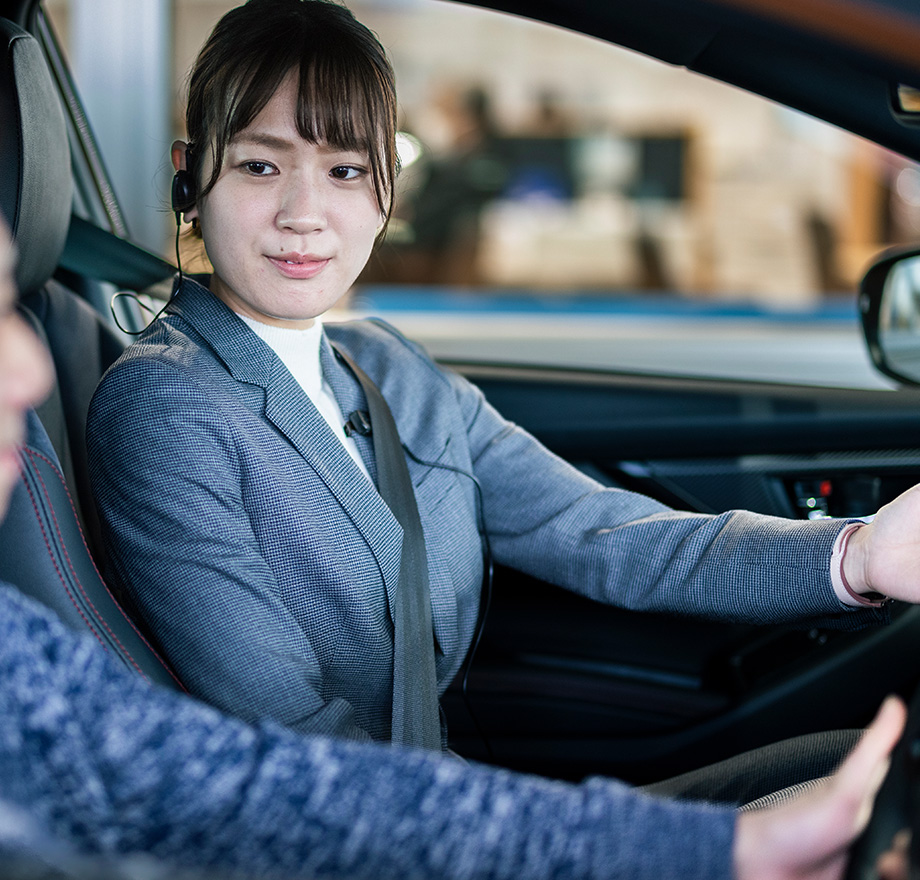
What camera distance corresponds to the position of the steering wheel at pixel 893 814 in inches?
28.2

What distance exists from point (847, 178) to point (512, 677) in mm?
4729

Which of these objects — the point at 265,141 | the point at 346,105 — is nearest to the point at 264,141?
the point at 265,141

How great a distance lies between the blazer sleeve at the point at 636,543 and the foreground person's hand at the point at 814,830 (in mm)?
511

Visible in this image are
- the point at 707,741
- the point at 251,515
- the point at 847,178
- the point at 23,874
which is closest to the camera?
the point at 23,874

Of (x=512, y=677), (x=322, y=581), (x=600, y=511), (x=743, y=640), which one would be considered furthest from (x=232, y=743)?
(x=743, y=640)

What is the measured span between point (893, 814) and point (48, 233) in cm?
115

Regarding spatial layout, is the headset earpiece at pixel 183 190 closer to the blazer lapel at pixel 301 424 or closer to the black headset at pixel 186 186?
the black headset at pixel 186 186

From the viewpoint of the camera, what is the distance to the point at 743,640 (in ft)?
5.71

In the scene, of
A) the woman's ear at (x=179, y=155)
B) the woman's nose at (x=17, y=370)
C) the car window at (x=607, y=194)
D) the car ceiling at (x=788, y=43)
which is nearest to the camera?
the woman's nose at (x=17, y=370)

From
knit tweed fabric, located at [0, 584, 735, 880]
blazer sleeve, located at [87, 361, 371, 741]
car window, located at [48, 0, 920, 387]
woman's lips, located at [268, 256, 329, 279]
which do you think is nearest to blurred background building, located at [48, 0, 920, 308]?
car window, located at [48, 0, 920, 387]

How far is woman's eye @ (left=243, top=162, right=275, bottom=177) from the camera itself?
1252 millimetres

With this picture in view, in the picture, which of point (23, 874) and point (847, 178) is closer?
point (23, 874)

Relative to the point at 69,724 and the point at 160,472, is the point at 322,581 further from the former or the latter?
the point at 69,724

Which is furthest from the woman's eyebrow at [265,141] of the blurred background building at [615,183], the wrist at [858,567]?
the blurred background building at [615,183]
